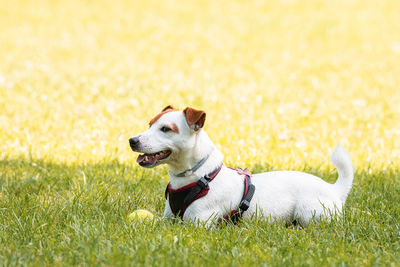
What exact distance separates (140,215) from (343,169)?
5.03 feet

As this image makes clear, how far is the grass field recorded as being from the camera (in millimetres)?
3447

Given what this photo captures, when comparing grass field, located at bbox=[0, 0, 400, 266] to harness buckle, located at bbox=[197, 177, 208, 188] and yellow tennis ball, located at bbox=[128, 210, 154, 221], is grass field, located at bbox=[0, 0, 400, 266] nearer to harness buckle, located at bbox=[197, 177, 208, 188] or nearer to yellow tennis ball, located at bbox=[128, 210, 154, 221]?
yellow tennis ball, located at bbox=[128, 210, 154, 221]

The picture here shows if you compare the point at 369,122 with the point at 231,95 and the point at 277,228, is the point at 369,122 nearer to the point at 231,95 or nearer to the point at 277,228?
the point at 231,95

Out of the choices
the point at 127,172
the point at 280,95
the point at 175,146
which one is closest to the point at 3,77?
the point at 280,95

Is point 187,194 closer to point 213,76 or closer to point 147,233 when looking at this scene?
point 147,233

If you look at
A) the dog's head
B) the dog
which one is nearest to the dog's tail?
the dog

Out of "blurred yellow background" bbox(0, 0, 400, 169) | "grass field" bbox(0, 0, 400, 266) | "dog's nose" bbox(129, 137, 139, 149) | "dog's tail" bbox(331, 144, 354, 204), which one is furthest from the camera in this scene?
"blurred yellow background" bbox(0, 0, 400, 169)

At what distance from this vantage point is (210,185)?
12.8 ft

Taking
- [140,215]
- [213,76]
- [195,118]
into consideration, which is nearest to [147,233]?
[140,215]

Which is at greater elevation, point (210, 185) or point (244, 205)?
point (210, 185)

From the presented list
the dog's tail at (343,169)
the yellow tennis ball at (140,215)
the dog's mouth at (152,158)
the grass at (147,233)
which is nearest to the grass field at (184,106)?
the grass at (147,233)

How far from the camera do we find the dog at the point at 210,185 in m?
3.81

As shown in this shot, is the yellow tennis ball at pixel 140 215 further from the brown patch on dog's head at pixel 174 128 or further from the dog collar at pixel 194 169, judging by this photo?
the brown patch on dog's head at pixel 174 128

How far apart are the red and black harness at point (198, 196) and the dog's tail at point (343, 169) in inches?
27.0
